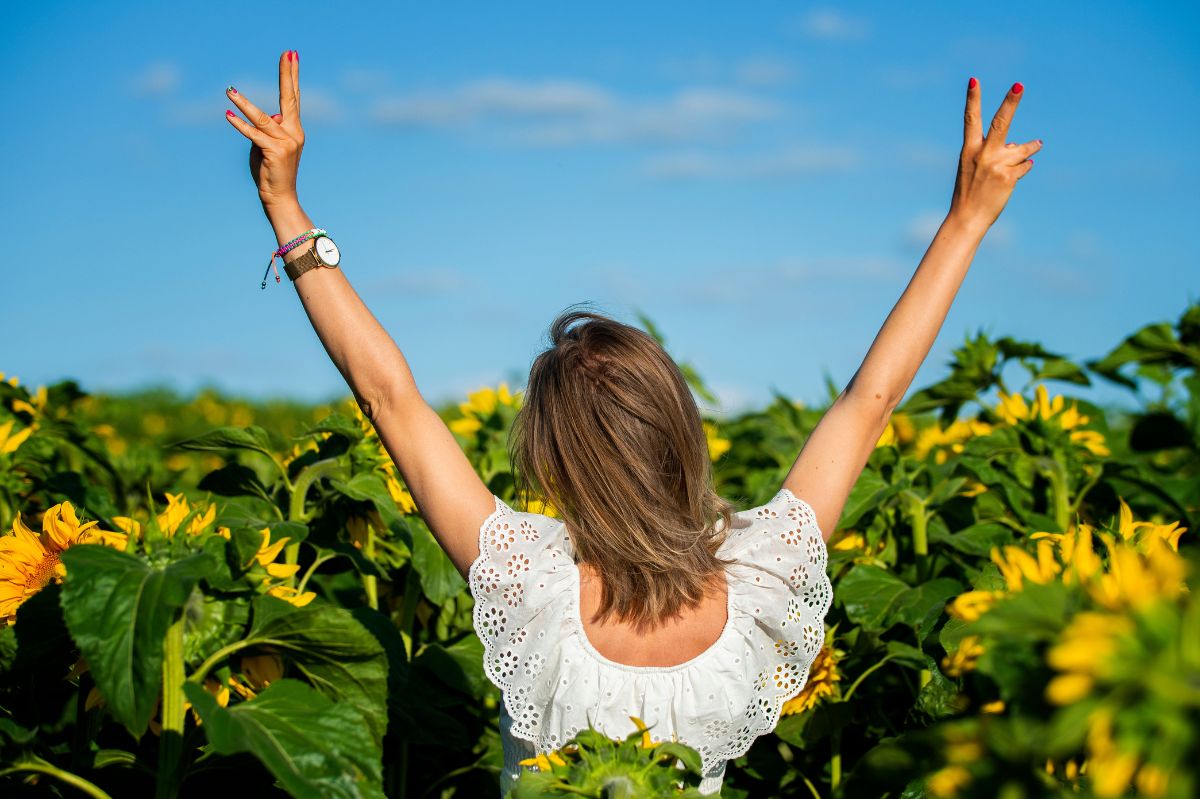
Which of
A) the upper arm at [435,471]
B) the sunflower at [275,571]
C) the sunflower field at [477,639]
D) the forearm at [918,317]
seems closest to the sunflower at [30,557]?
the sunflower field at [477,639]

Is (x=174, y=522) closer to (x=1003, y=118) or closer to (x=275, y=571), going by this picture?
(x=275, y=571)

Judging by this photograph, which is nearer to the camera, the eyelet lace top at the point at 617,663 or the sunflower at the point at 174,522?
the sunflower at the point at 174,522

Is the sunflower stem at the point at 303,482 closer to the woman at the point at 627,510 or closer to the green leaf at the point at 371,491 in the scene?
the green leaf at the point at 371,491

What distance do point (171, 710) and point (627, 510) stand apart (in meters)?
0.77

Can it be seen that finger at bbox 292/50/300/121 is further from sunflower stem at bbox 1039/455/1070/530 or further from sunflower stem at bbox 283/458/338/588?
sunflower stem at bbox 1039/455/1070/530

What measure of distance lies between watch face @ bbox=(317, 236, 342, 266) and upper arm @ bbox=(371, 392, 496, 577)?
0.80 ft

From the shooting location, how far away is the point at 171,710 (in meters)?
1.56

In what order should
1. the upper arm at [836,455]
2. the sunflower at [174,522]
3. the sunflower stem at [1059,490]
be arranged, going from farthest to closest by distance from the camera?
1. the sunflower stem at [1059,490]
2. the upper arm at [836,455]
3. the sunflower at [174,522]

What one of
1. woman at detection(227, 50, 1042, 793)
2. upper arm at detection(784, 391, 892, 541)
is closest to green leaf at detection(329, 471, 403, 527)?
woman at detection(227, 50, 1042, 793)

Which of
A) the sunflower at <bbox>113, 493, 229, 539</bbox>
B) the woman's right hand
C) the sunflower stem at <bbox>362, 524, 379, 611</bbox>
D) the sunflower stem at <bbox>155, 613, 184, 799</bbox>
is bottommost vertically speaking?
the sunflower stem at <bbox>155, 613, 184, 799</bbox>

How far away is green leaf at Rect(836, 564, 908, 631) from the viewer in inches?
95.5

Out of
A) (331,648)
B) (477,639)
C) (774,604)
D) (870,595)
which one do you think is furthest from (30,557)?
(870,595)

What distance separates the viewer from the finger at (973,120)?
2086mm

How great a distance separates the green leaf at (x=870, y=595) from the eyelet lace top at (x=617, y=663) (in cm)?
42
